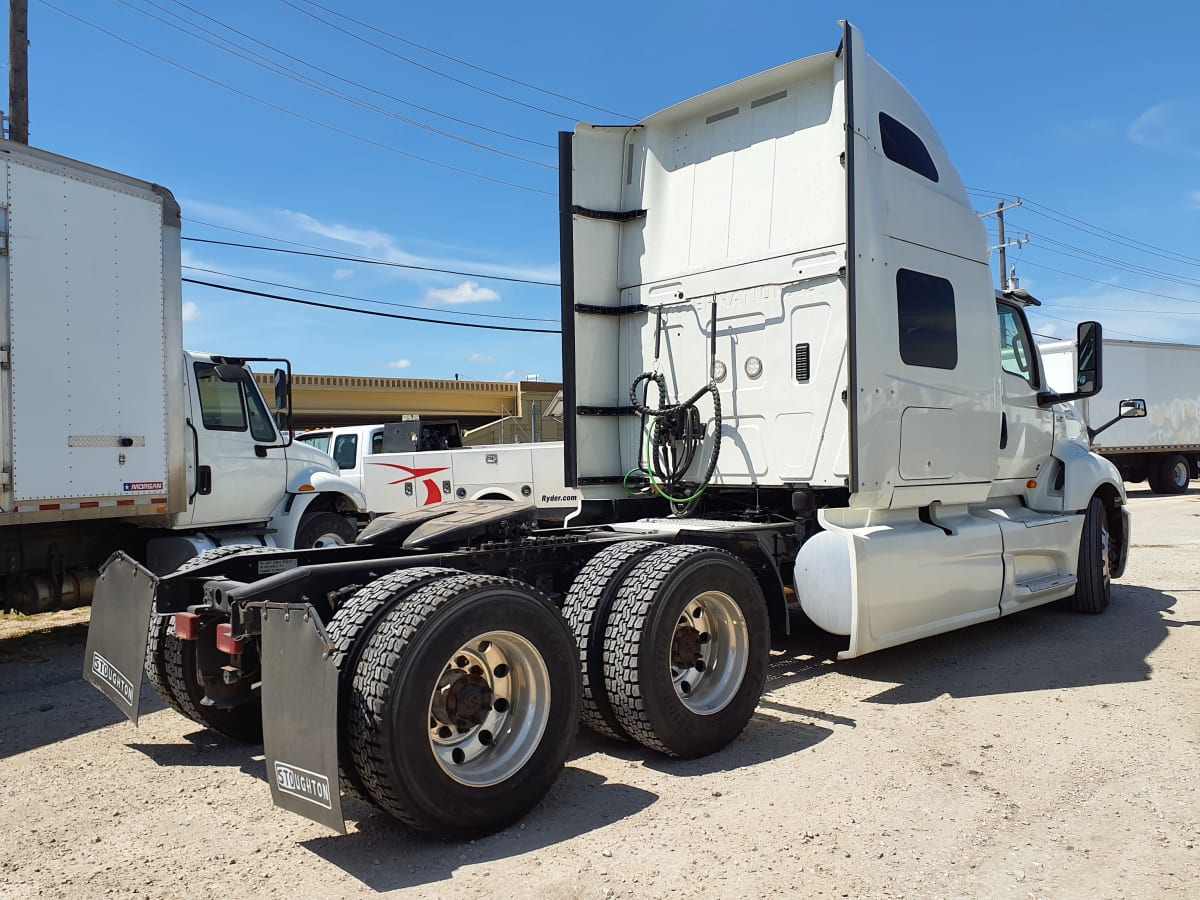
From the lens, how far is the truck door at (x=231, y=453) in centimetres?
851

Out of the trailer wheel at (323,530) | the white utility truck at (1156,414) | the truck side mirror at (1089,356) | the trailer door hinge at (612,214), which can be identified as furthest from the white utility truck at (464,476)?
the white utility truck at (1156,414)

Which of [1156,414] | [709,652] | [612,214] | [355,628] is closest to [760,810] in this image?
[709,652]

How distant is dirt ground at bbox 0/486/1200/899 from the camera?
3225 millimetres

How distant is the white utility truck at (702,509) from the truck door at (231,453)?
3796mm

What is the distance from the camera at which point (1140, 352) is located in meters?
25.2

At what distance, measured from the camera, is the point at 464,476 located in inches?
517

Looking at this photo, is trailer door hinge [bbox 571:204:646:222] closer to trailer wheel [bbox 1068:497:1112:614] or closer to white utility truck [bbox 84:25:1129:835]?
white utility truck [bbox 84:25:1129:835]

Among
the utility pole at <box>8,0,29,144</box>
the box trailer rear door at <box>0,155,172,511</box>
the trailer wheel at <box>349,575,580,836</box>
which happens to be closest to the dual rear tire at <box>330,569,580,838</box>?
the trailer wheel at <box>349,575,580,836</box>

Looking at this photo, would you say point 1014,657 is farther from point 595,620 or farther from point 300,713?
point 300,713

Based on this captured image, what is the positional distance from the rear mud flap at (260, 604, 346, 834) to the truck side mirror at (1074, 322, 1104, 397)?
6.55m

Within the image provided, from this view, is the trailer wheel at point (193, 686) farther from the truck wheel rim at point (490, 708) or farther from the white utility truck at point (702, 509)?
the truck wheel rim at point (490, 708)

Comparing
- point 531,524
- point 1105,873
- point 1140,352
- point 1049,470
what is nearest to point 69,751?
point 531,524

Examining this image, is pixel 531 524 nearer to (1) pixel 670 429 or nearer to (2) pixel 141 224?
(1) pixel 670 429

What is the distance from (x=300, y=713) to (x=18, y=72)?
13.5 m
